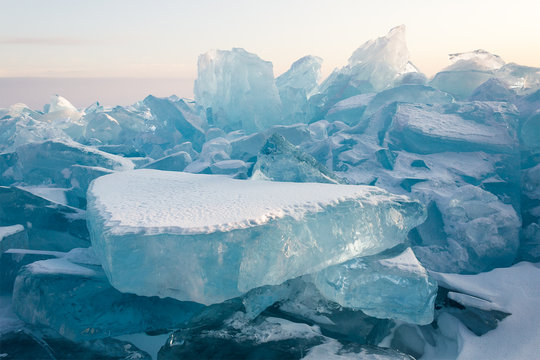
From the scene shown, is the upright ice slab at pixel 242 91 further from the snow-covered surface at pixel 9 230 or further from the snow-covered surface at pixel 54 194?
the snow-covered surface at pixel 9 230

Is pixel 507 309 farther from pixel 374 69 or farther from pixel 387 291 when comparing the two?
pixel 374 69

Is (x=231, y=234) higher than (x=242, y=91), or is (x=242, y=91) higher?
(x=242, y=91)

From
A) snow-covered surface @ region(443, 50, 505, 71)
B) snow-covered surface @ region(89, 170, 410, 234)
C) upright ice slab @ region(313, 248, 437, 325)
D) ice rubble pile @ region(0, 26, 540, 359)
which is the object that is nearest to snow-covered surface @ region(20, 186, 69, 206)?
ice rubble pile @ region(0, 26, 540, 359)

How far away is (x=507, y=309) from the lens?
1.72 metres

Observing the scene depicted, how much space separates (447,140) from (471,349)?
2.36m

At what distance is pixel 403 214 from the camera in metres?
1.92

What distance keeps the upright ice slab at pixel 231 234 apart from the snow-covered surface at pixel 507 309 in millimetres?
497

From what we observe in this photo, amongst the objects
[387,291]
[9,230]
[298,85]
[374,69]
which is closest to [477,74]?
[374,69]

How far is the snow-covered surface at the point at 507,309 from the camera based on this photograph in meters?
1.53

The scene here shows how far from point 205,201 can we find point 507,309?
156 cm

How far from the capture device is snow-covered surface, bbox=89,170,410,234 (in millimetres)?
1456

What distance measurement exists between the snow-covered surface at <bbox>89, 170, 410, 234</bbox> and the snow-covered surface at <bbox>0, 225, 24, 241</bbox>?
0.64 metres

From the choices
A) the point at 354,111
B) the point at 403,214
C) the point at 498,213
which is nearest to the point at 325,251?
the point at 403,214

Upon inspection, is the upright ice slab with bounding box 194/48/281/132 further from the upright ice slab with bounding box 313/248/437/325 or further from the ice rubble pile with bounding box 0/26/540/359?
the upright ice slab with bounding box 313/248/437/325
